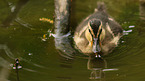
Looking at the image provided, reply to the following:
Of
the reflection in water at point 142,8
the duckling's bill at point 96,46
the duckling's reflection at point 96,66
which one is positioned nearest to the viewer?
the duckling's reflection at point 96,66

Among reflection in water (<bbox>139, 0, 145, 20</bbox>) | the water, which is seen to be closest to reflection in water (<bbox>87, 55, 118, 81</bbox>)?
the water

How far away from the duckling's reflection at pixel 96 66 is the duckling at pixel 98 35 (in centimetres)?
15

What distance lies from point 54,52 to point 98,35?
0.92 meters

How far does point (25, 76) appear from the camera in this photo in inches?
157

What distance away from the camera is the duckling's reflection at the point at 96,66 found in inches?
159

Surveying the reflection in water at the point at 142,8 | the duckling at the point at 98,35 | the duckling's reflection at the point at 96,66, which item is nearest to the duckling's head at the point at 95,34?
the duckling at the point at 98,35

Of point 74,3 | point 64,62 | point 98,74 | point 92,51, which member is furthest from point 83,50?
point 74,3

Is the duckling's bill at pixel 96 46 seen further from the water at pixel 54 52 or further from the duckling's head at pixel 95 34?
the water at pixel 54 52

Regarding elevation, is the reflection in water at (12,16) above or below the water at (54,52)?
above

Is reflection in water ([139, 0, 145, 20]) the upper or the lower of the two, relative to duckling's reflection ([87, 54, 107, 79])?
upper

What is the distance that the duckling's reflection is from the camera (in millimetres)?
4045

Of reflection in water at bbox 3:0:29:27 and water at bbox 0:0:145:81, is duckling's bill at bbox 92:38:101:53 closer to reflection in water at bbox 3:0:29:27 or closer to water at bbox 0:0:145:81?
water at bbox 0:0:145:81

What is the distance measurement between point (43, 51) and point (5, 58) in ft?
2.43

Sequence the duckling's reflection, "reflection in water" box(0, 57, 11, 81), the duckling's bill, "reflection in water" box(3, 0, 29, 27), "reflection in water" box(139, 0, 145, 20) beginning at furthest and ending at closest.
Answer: "reflection in water" box(139, 0, 145, 20) < "reflection in water" box(3, 0, 29, 27) < the duckling's bill < the duckling's reflection < "reflection in water" box(0, 57, 11, 81)
